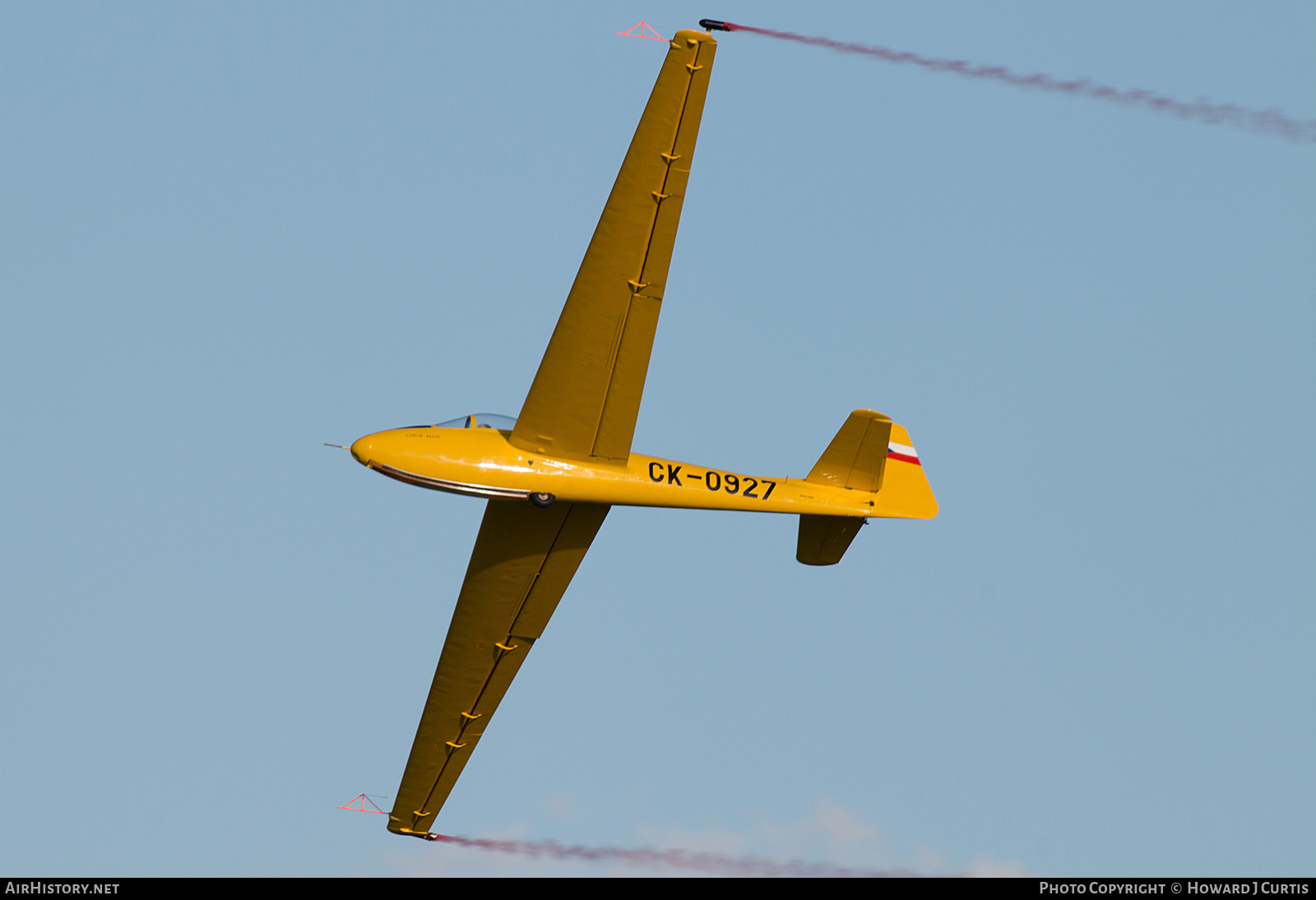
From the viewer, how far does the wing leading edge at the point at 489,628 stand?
28750mm

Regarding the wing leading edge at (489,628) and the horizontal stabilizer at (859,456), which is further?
the horizontal stabilizer at (859,456)

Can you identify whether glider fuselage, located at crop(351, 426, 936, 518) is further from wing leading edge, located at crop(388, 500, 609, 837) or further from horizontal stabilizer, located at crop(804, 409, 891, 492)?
wing leading edge, located at crop(388, 500, 609, 837)

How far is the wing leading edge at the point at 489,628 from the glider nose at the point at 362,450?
2824 millimetres

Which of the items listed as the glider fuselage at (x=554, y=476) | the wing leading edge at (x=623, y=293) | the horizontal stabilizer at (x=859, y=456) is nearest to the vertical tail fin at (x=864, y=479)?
the horizontal stabilizer at (x=859, y=456)

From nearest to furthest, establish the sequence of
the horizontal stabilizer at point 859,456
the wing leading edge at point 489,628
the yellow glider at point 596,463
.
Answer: the yellow glider at point 596,463
the wing leading edge at point 489,628
the horizontal stabilizer at point 859,456

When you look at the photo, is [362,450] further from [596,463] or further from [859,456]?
[859,456]

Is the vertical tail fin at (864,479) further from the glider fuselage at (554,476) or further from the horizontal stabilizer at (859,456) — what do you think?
the glider fuselage at (554,476)

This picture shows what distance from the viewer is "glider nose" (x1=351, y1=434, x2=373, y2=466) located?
87.0 ft

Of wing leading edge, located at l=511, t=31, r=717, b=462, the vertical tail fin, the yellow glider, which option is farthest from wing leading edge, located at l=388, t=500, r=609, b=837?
the vertical tail fin

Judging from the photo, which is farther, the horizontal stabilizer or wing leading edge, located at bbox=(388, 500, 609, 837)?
the horizontal stabilizer

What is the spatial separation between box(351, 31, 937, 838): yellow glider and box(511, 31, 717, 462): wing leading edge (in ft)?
0.07

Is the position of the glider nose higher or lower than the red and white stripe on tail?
lower

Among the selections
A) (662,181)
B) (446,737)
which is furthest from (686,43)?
(446,737)

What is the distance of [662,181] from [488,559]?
23.5ft
